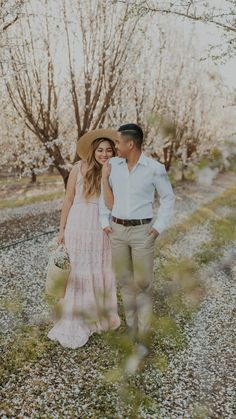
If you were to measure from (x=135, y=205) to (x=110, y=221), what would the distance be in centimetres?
48

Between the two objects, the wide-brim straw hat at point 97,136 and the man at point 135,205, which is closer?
the man at point 135,205

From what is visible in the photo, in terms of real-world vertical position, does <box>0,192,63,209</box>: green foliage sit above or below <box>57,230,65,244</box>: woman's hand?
below

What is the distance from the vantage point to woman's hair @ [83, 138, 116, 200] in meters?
5.21

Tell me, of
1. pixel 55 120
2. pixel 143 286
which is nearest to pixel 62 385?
pixel 143 286

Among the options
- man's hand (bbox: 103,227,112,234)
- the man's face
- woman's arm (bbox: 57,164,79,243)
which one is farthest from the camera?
woman's arm (bbox: 57,164,79,243)

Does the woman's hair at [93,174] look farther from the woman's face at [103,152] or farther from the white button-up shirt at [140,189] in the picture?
the white button-up shirt at [140,189]

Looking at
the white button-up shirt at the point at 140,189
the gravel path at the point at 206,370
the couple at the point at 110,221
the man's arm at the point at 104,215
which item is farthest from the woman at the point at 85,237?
the gravel path at the point at 206,370

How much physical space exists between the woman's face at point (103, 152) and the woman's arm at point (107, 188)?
1.02 ft

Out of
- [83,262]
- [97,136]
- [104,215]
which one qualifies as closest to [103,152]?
[97,136]

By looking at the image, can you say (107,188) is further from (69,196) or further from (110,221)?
(69,196)

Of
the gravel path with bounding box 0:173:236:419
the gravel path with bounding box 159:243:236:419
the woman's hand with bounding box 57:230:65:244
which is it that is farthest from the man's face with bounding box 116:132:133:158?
the gravel path with bounding box 159:243:236:419

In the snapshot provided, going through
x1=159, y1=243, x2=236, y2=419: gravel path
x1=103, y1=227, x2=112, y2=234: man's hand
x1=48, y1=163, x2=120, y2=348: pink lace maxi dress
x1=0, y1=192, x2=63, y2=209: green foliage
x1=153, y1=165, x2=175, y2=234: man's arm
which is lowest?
x1=0, y1=192, x2=63, y2=209: green foliage

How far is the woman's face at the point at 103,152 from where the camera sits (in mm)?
5199

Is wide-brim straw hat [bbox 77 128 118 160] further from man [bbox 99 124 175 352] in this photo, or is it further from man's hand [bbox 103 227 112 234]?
man's hand [bbox 103 227 112 234]
